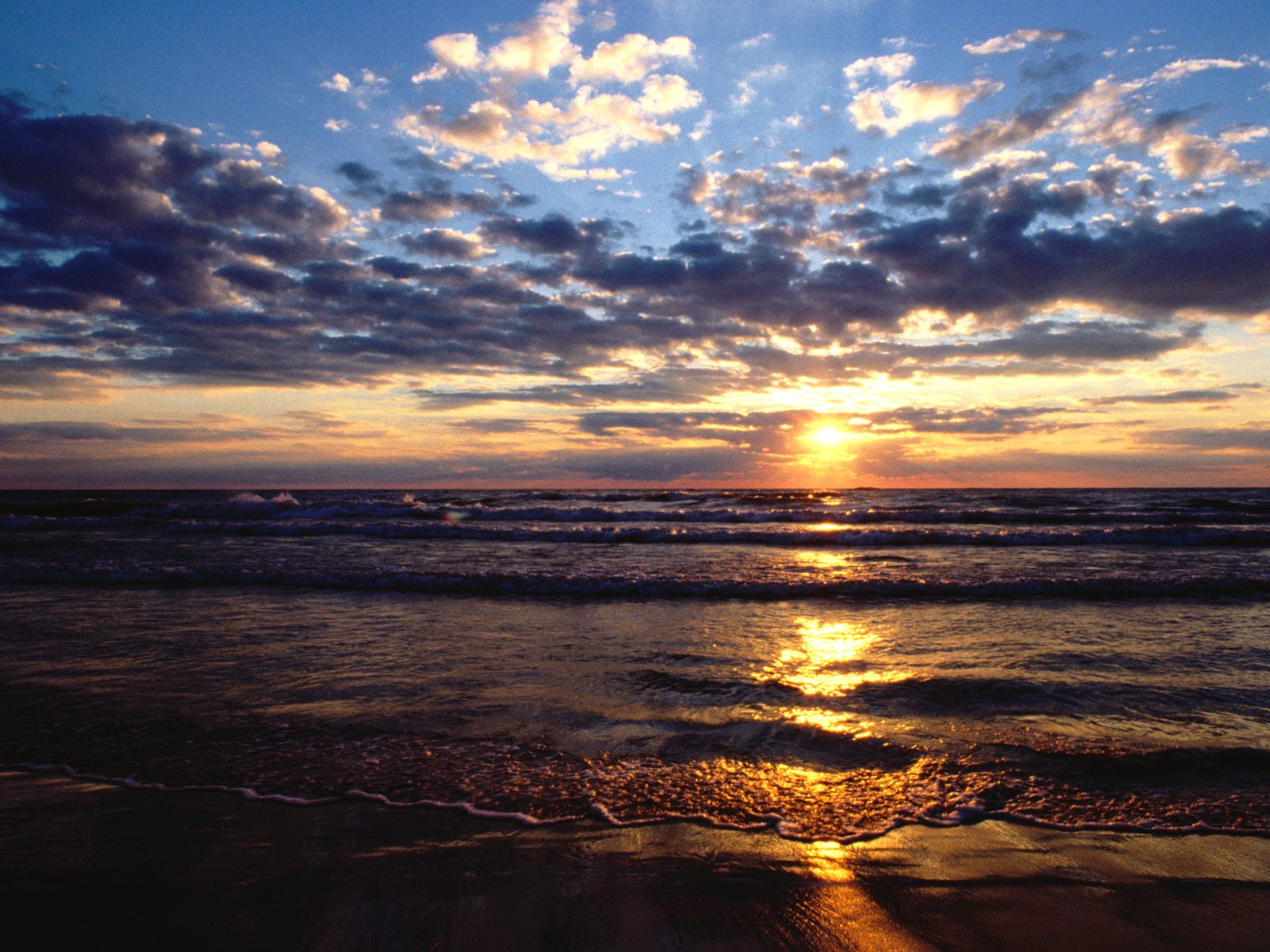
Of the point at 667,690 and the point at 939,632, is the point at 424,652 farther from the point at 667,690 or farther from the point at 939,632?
the point at 939,632

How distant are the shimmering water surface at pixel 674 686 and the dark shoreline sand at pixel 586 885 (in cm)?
26

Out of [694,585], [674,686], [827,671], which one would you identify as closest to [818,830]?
[674,686]

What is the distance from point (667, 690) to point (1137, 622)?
6353 mm

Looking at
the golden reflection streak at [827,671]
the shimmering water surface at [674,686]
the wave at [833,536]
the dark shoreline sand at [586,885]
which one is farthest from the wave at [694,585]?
the dark shoreline sand at [586,885]

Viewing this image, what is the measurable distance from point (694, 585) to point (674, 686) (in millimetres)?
4938

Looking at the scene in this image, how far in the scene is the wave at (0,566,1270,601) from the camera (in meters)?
9.83

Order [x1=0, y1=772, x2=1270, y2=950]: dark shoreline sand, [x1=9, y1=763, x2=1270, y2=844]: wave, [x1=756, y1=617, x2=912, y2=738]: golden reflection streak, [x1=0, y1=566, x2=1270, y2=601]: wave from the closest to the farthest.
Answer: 1. [x1=0, y1=772, x2=1270, y2=950]: dark shoreline sand
2. [x1=9, y1=763, x2=1270, y2=844]: wave
3. [x1=756, y1=617, x2=912, y2=738]: golden reflection streak
4. [x1=0, y1=566, x2=1270, y2=601]: wave

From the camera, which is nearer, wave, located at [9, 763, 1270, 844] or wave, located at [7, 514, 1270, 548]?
wave, located at [9, 763, 1270, 844]

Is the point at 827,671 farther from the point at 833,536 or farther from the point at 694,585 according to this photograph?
the point at 833,536

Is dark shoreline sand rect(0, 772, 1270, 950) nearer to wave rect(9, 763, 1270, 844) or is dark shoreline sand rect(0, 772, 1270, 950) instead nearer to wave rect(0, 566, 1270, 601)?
wave rect(9, 763, 1270, 844)

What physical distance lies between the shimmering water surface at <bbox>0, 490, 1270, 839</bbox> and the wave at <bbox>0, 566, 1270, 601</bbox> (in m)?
0.06

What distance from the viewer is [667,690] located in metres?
5.38

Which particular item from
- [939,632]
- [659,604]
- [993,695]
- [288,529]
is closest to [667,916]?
[993,695]

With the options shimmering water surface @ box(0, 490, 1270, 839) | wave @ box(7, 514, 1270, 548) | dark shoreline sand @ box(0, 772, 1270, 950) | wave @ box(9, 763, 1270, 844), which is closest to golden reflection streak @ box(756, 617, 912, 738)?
shimmering water surface @ box(0, 490, 1270, 839)
